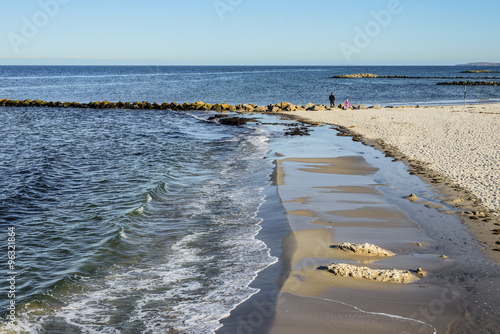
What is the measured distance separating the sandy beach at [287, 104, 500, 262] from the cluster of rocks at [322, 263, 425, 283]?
2.19m

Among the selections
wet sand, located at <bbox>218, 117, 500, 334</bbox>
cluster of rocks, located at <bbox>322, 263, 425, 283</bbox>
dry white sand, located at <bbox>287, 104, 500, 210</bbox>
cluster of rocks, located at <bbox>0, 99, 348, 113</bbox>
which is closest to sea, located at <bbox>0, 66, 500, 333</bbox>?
wet sand, located at <bbox>218, 117, 500, 334</bbox>

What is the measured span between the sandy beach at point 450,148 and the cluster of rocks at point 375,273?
219cm

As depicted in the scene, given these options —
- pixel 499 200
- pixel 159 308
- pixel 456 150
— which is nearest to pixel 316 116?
pixel 456 150

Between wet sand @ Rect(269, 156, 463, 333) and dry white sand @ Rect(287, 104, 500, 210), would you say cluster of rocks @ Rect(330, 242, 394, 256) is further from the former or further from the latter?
dry white sand @ Rect(287, 104, 500, 210)

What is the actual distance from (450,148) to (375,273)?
1429 cm

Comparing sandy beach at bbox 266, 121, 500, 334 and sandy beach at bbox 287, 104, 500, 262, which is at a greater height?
sandy beach at bbox 287, 104, 500, 262

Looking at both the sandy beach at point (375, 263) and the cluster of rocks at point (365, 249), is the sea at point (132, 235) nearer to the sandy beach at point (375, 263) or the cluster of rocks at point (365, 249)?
the sandy beach at point (375, 263)

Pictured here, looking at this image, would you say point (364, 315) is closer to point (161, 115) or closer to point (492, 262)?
point (492, 262)

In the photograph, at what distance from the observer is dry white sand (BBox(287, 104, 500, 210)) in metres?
14.2

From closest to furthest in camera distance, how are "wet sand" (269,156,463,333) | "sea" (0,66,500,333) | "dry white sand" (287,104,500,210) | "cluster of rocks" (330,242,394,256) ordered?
"wet sand" (269,156,463,333), "sea" (0,66,500,333), "cluster of rocks" (330,242,394,256), "dry white sand" (287,104,500,210)

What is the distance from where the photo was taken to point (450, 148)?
777 inches

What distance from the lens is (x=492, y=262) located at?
8.21m

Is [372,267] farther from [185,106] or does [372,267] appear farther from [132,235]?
[185,106]

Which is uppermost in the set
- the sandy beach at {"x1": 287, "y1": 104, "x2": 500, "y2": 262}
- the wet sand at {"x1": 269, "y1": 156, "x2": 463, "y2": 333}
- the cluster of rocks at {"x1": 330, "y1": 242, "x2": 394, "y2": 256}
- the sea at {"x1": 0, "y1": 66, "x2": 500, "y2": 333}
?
the sandy beach at {"x1": 287, "y1": 104, "x2": 500, "y2": 262}
